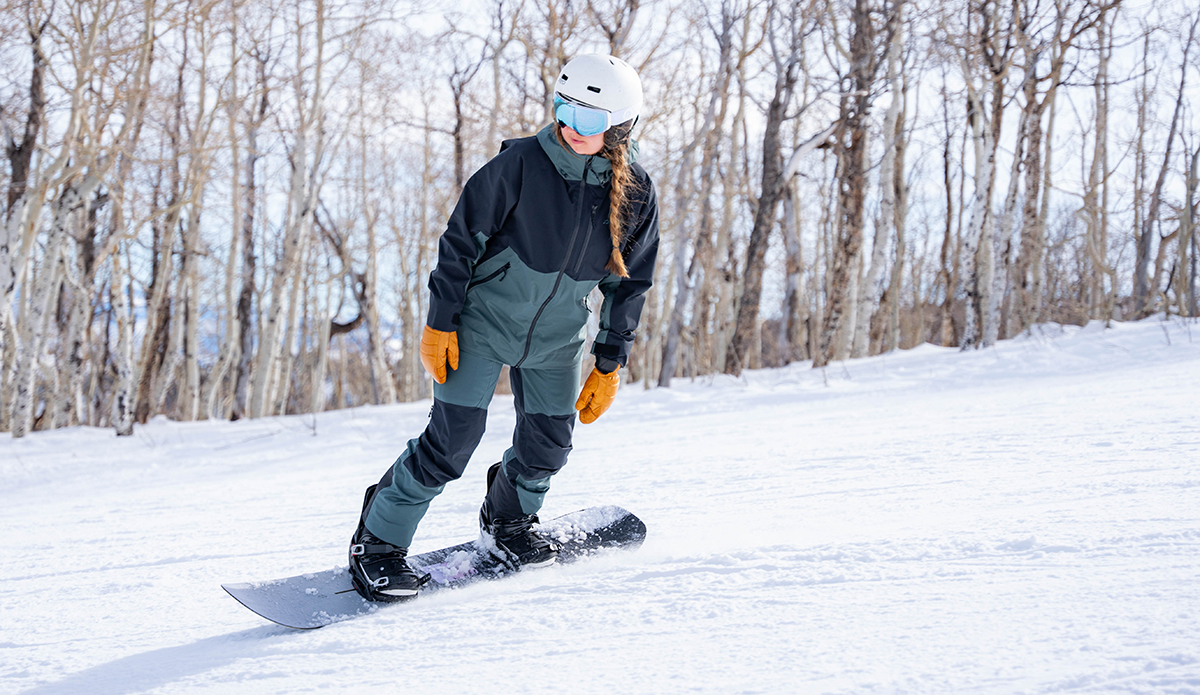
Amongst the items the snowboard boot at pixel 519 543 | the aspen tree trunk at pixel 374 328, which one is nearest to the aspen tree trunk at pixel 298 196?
the aspen tree trunk at pixel 374 328

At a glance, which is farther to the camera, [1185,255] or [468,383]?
[1185,255]

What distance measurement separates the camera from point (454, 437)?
6.74ft

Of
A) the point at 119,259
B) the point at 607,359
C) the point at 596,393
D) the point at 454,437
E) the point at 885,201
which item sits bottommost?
the point at 454,437

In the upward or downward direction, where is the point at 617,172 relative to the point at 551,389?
upward

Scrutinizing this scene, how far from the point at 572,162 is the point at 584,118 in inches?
5.2

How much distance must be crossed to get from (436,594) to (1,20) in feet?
28.2

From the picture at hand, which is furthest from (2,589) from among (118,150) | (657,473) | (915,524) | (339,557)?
(118,150)

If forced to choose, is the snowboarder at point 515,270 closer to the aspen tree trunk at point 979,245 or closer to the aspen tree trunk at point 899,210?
the aspen tree trunk at point 979,245

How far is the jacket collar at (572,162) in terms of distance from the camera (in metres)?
2.05

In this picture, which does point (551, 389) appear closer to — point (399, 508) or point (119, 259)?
point (399, 508)

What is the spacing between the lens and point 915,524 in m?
2.10

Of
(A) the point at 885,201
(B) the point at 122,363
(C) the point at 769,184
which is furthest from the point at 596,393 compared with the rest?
(A) the point at 885,201

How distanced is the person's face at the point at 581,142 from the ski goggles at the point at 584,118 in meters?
0.01

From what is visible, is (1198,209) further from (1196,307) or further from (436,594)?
(436,594)
